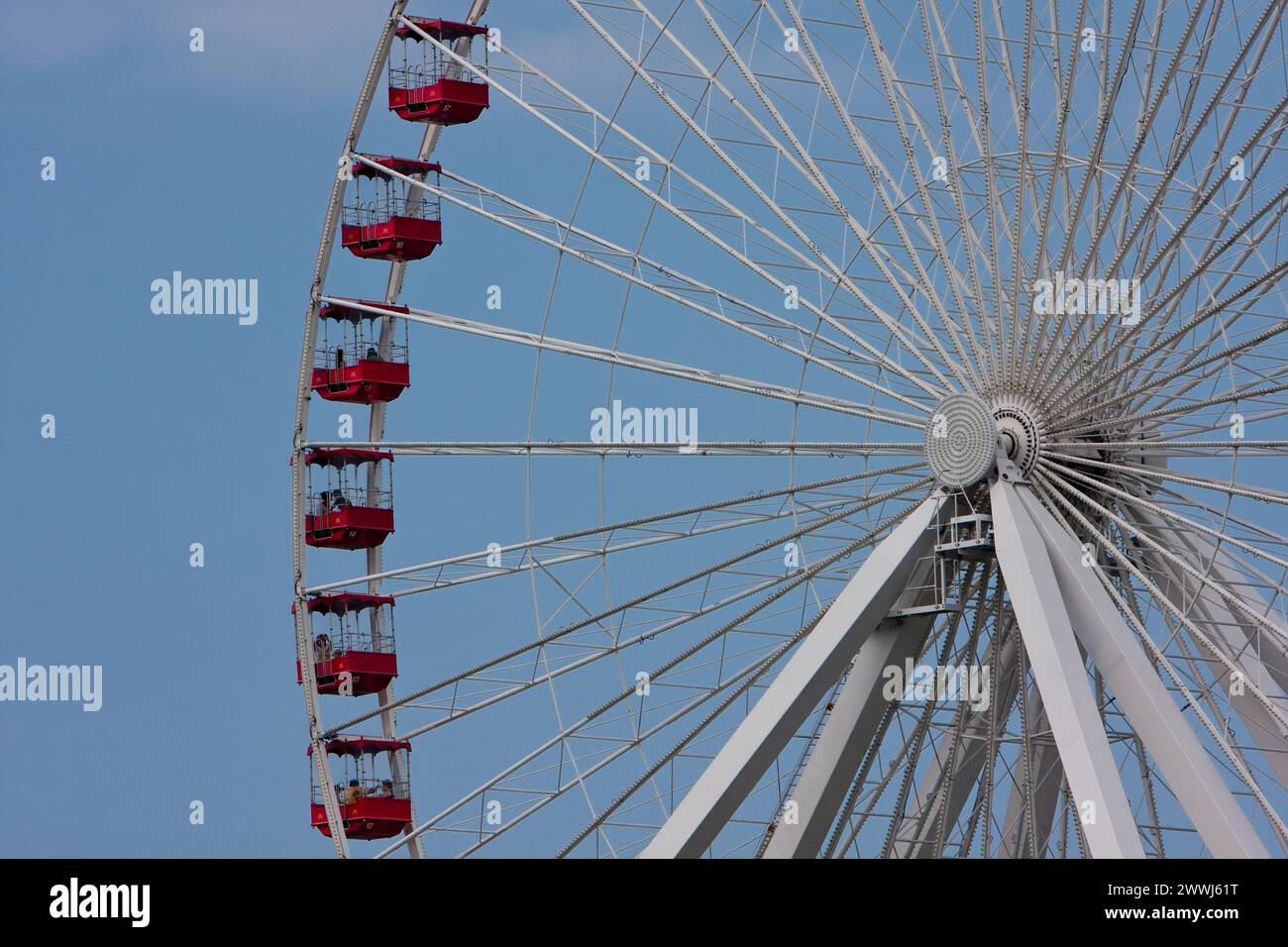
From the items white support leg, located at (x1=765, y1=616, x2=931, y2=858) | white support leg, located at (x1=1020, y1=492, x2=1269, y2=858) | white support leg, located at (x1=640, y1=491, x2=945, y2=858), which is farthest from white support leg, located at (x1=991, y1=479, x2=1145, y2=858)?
white support leg, located at (x1=765, y1=616, x2=931, y2=858)

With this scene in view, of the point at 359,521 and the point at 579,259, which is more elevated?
the point at 579,259

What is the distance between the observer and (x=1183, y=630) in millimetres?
30141

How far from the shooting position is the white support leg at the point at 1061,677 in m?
25.8

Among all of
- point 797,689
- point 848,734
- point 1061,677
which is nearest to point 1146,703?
point 1061,677

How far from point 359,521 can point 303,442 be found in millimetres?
1362

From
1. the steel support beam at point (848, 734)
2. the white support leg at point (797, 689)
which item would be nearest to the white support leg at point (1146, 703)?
the white support leg at point (797, 689)

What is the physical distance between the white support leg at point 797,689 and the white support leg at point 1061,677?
1.21 meters

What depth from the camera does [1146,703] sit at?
27812 mm

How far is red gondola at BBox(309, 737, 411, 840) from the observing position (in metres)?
35.1

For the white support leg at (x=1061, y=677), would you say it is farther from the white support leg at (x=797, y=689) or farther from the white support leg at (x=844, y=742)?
the white support leg at (x=844, y=742)
